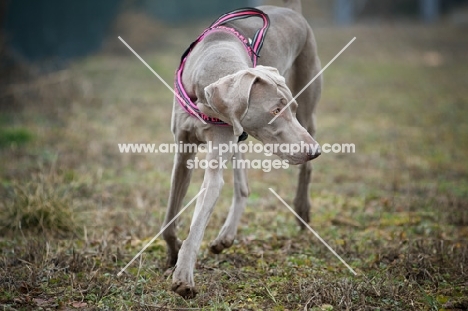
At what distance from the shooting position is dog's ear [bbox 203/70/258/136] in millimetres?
3150

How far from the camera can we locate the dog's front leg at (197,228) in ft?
10.5

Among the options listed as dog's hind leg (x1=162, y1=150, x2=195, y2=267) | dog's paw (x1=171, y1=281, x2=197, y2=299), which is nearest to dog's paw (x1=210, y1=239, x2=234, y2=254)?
dog's hind leg (x1=162, y1=150, x2=195, y2=267)

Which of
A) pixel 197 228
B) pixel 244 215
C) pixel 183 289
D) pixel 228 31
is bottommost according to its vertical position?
pixel 244 215

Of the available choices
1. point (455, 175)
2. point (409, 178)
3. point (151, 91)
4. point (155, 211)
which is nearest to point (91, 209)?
point (155, 211)

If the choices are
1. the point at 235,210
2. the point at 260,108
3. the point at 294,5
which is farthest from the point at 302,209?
the point at 260,108

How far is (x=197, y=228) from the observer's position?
3.33 metres

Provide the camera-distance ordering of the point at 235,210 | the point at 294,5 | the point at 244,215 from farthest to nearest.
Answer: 1. the point at 244,215
2. the point at 294,5
3. the point at 235,210

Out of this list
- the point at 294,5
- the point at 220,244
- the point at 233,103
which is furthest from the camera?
the point at 294,5

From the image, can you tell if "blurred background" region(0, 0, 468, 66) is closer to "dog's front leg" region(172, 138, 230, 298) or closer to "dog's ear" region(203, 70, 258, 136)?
"dog's front leg" region(172, 138, 230, 298)

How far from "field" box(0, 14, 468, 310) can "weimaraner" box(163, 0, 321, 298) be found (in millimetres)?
285

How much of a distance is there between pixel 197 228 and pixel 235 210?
0.98m

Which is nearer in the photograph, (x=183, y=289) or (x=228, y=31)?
(x=183, y=289)

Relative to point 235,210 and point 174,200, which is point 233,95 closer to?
point 174,200

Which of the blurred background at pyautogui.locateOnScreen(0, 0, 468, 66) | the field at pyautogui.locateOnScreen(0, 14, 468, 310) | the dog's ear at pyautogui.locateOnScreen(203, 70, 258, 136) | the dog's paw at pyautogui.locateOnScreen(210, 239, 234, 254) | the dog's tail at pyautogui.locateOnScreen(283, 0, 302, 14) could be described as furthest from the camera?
the blurred background at pyautogui.locateOnScreen(0, 0, 468, 66)
